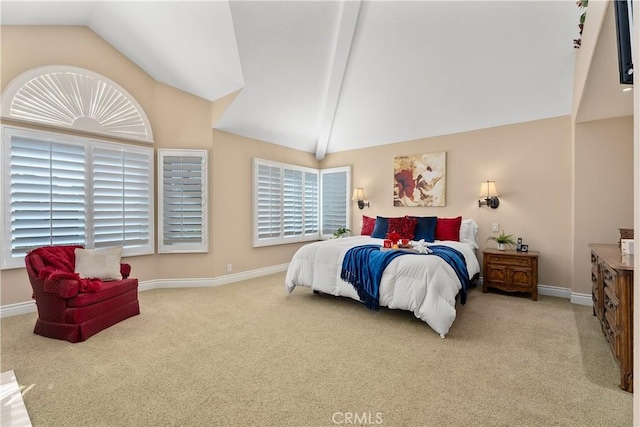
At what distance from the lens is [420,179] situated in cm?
524

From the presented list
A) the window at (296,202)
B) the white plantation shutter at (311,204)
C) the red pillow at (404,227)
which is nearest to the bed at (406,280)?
the red pillow at (404,227)

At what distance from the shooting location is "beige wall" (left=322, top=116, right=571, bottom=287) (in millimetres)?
4062

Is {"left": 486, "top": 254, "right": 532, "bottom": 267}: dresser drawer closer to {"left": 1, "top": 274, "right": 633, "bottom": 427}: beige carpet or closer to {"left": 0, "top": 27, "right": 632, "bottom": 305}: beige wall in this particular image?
{"left": 0, "top": 27, "right": 632, "bottom": 305}: beige wall

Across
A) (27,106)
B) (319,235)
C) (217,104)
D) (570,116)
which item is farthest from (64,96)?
(570,116)

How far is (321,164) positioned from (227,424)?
5.47 meters

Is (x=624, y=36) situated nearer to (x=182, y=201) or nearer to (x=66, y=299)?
(x=66, y=299)

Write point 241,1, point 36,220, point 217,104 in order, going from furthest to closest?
1. point 217,104
2. point 36,220
3. point 241,1

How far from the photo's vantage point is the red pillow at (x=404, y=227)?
453cm

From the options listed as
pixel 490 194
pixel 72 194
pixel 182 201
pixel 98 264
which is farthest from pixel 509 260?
pixel 72 194

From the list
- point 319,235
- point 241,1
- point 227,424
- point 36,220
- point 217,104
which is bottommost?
point 227,424

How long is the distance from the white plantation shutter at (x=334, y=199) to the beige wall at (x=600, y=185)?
3575 mm

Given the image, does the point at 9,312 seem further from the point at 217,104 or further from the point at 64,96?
the point at 217,104

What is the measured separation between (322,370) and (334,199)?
4419 mm

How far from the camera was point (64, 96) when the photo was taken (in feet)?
11.9
